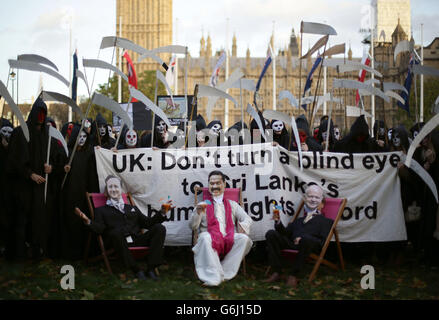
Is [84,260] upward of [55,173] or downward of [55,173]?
downward

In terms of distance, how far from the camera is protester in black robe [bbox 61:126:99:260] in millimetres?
7797

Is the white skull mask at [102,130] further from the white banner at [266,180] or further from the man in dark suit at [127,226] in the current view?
the man in dark suit at [127,226]

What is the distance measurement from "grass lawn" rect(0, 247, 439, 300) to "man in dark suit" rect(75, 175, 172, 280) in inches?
10.9

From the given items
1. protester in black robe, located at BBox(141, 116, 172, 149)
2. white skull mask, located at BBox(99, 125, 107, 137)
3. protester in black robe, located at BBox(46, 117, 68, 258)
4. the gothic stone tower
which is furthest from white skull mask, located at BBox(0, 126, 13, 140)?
the gothic stone tower

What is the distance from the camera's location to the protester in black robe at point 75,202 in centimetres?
780

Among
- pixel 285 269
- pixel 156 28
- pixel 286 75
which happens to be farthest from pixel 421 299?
pixel 156 28

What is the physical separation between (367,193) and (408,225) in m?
0.84

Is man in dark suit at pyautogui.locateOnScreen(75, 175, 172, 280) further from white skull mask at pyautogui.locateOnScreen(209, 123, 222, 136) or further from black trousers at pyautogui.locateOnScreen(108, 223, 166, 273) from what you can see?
white skull mask at pyautogui.locateOnScreen(209, 123, 222, 136)

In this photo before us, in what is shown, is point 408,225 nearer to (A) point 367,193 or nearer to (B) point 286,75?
(A) point 367,193

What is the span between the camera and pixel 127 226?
23.7 ft

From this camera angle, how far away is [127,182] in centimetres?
803

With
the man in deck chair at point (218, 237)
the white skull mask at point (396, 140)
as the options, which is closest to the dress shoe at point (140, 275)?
the man in deck chair at point (218, 237)

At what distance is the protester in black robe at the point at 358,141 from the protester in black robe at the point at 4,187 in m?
4.89

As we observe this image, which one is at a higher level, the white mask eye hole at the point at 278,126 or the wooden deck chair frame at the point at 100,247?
the white mask eye hole at the point at 278,126
